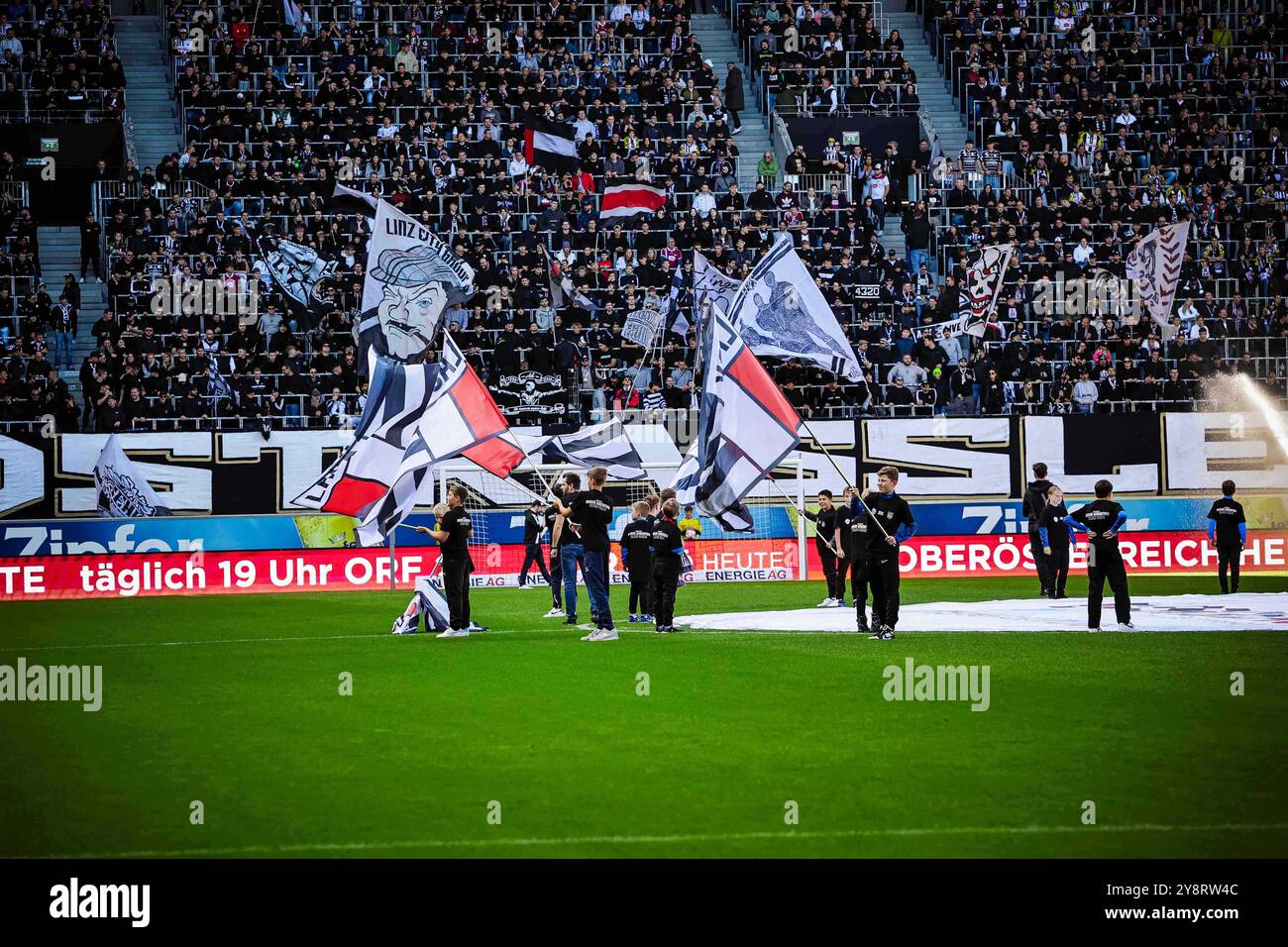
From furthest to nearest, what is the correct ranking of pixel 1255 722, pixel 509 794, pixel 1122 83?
pixel 1122 83 < pixel 1255 722 < pixel 509 794

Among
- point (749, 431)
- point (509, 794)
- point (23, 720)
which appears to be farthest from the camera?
point (749, 431)

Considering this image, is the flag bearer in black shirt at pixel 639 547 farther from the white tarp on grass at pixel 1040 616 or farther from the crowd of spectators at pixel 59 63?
the crowd of spectators at pixel 59 63

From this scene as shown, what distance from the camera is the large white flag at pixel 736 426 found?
889 inches

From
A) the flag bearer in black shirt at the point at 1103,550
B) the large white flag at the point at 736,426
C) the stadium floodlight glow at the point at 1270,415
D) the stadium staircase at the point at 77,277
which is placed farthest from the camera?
the stadium staircase at the point at 77,277

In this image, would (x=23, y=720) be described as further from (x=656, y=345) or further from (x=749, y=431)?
(x=656, y=345)

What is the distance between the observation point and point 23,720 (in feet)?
47.6

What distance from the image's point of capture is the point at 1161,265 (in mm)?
38375

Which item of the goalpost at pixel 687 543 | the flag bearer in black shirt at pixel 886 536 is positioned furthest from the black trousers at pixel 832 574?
the goalpost at pixel 687 543

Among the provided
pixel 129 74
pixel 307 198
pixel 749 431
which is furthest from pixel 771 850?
A: pixel 129 74

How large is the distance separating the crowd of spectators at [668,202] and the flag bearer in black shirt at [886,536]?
15.6 m

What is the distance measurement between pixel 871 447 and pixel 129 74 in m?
25.8

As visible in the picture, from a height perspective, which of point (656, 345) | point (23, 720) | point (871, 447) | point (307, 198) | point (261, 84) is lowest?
point (23, 720)

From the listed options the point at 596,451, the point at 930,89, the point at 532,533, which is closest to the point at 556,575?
the point at 532,533

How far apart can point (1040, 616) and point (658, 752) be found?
1265cm
